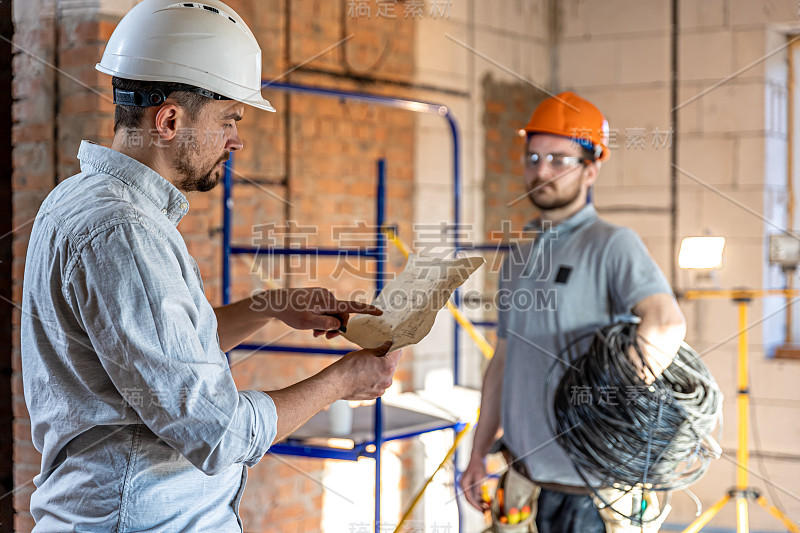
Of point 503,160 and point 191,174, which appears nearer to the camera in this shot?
point 191,174

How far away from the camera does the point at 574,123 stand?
8.13 feet

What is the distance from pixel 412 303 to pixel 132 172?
56 centimetres

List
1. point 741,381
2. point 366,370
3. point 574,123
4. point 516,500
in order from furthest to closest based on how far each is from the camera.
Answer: point 741,381 → point 574,123 → point 516,500 → point 366,370

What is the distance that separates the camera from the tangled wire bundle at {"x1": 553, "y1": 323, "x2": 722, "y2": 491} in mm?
2189

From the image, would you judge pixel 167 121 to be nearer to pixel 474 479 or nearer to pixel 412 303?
pixel 412 303

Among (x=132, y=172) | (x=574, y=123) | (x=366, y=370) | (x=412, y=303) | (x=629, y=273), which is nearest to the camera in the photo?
(x=132, y=172)

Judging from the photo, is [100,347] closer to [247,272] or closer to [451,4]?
[247,272]

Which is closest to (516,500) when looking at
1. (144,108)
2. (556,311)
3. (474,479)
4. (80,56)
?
(474,479)

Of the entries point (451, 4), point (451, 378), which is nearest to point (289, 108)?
point (451, 4)

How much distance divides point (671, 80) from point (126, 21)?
377 cm

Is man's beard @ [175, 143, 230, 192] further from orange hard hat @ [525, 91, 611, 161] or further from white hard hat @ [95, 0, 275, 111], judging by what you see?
orange hard hat @ [525, 91, 611, 161]

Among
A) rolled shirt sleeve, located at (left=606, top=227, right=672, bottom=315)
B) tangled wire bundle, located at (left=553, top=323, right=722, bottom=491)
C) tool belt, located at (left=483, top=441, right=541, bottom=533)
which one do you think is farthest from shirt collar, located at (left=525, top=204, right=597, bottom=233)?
tool belt, located at (left=483, top=441, right=541, bottom=533)

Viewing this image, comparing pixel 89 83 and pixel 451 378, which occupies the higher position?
pixel 89 83

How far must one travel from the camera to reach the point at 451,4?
4211 millimetres
